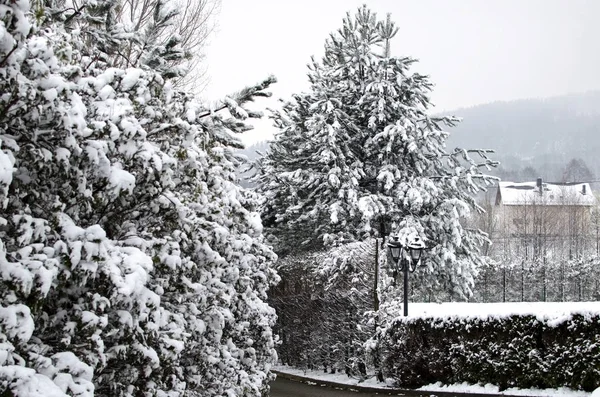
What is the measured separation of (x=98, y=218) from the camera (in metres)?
4.51

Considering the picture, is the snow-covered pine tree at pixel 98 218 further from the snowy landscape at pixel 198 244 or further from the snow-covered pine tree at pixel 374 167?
the snow-covered pine tree at pixel 374 167

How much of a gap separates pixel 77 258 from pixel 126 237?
3.24 ft

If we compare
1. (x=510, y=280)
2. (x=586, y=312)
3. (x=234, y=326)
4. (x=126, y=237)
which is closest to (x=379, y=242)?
(x=586, y=312)

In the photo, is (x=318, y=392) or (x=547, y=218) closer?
(x=318, y=392)

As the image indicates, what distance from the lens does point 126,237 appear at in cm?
460

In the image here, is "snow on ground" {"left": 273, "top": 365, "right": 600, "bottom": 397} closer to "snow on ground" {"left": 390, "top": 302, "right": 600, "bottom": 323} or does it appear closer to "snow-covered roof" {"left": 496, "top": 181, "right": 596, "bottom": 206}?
"snow on ground" {"left": 390, "top": 302, "right": 600, "bottom": 323}

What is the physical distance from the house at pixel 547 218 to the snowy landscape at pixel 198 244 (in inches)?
1138

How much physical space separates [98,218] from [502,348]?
8.90 metres

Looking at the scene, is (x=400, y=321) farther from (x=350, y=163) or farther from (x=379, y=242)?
(x=350, y=163)

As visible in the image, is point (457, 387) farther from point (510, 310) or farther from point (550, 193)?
point (550, 193)

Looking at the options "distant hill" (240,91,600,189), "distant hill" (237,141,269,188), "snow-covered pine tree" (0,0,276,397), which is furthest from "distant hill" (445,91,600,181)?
"snow-covered pine tree" (0,0,276,397)

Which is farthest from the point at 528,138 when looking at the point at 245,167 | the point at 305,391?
the point at 305,391

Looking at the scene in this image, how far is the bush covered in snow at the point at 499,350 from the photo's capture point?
1026cm

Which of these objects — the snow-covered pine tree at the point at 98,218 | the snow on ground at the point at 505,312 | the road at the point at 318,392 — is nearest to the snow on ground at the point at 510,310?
the snow on ground at the point at 505,312
